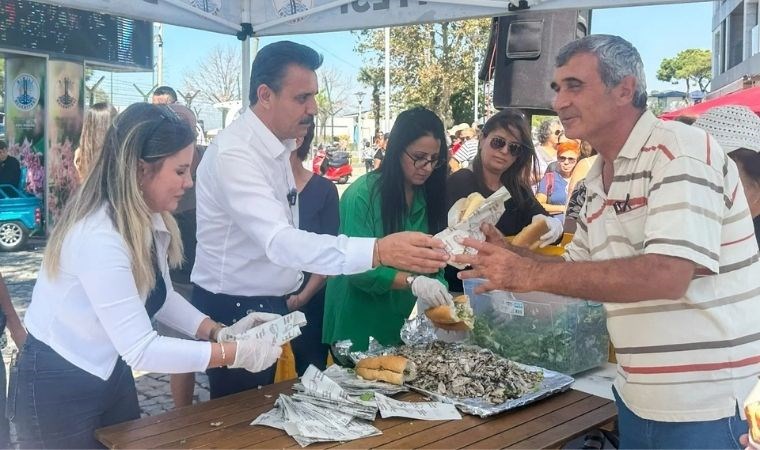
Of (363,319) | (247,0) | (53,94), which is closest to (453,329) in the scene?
(363,319)

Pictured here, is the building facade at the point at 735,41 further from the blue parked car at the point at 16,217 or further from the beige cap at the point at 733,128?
the beige cap at the point at 733,128

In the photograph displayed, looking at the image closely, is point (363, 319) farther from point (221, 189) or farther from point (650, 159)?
point (650, 159)

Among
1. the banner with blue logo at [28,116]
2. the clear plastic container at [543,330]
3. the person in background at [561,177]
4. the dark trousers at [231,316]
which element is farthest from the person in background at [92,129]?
the banner with blue logo at [28,116]

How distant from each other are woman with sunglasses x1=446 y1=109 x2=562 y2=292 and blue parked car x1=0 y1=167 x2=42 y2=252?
7.86 metres

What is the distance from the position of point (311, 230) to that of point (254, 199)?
144 centimetres

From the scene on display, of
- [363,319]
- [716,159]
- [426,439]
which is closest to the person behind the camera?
[716,159]

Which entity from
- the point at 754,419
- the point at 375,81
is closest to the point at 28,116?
the point at 754,419

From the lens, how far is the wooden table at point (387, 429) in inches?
71.8

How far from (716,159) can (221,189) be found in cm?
160

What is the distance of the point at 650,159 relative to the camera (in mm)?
1731

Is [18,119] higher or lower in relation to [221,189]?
higher

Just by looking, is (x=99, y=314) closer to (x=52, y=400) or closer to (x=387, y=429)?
(x=52, y=400)

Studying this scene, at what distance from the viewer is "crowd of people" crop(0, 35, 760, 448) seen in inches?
66.2

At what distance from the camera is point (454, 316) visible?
8.13 feet
